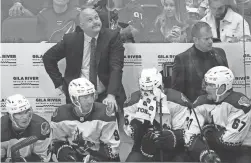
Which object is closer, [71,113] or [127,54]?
[71,113]

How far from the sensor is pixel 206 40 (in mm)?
5160

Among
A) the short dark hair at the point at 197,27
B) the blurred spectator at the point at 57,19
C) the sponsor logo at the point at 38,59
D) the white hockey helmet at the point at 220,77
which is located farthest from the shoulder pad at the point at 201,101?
the sponsor logo at the point at 38,59

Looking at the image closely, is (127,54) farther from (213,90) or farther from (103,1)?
(213,90)

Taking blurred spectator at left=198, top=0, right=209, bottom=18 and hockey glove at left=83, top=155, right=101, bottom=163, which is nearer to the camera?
hockey glove at left=83, top=155, right=101, bottom=163

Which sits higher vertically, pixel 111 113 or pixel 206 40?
pixel 206 40

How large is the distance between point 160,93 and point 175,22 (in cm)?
72

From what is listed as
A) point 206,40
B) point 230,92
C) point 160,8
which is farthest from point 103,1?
point 230,92

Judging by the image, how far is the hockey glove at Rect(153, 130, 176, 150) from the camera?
487 cm

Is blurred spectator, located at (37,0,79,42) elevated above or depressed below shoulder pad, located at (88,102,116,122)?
above

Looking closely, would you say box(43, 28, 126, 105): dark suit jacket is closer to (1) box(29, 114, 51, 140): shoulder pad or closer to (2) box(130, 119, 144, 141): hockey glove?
(2) box(130, 119, 144, 141): hockey glove

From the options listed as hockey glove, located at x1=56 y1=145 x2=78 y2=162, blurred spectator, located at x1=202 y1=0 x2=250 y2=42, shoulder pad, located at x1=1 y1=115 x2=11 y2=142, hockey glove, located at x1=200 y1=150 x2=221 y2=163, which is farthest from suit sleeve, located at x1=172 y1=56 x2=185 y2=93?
shoulder pad, located at x1=1 y1=115 x2=11 y2=142

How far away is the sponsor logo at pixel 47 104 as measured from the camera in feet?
17.8

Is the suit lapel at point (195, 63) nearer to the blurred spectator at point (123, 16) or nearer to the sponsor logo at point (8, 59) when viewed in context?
the blurred spectator at point (123, 16)

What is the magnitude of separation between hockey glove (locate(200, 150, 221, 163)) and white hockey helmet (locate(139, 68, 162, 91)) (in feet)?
1.91
